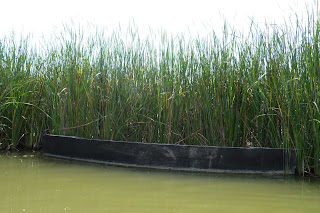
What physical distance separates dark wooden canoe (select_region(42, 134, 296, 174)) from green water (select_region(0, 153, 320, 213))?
0.37 feet

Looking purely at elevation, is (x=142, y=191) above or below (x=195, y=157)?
below

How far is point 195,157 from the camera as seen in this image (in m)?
3.37

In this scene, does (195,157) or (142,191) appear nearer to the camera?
(142,191)

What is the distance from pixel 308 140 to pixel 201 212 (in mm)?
1515

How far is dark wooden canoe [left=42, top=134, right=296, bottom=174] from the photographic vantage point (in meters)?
3.28

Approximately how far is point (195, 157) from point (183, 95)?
0.64 meters

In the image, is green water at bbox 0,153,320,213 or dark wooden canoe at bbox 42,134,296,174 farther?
dark wooden canoe at bbox 42,134,296,174

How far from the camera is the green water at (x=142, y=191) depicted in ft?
7.52

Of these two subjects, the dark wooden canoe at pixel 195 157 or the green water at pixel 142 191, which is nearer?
the green water at pixel 142 191

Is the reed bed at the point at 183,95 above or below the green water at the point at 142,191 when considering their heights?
above

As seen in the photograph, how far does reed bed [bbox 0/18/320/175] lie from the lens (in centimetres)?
328

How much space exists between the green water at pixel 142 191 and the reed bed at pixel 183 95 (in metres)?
0.48

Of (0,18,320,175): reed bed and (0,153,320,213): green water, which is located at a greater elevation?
(0,18,320,175): reed bed

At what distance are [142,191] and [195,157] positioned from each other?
84 centimetres
